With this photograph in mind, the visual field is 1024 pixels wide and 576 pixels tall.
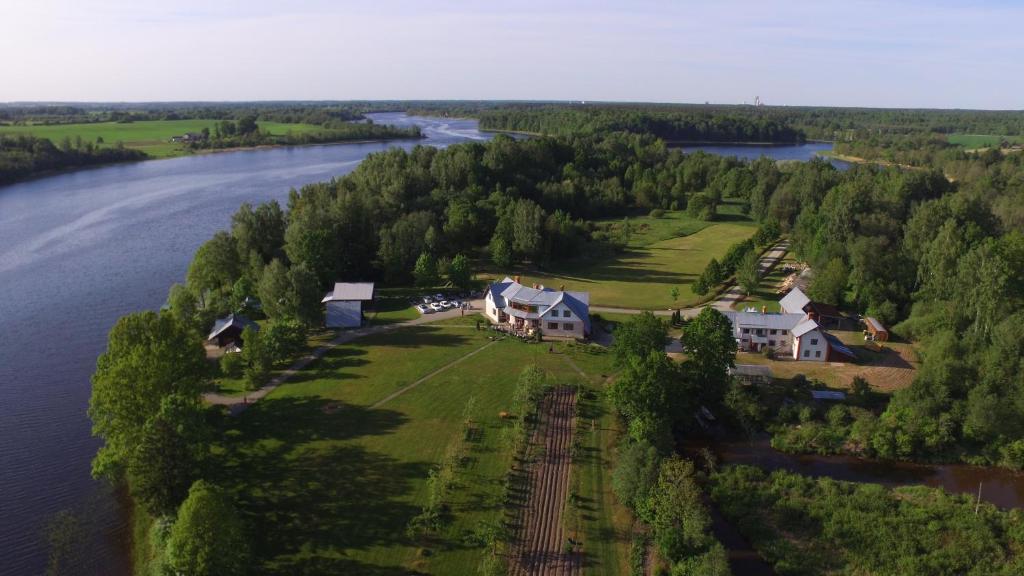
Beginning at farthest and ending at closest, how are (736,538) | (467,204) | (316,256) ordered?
1. (467,204)
2. (316,256)
3. (736,538)

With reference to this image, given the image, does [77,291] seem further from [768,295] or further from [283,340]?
[768,295]

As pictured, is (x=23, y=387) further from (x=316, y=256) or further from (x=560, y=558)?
(x=560, y=558)

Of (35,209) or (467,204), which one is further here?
(35,209)

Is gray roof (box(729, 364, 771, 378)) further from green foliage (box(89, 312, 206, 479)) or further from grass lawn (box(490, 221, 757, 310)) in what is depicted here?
green foliage (box(89, 312, 206, 479))

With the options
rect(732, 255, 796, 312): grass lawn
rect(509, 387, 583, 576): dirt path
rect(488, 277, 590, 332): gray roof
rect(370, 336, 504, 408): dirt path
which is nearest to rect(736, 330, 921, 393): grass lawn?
rect(732, 255, 796, 312): grass lawn

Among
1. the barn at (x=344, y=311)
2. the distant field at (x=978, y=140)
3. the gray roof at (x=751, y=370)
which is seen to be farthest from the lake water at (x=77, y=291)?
Answer: the distant field at (x=978, y=140)

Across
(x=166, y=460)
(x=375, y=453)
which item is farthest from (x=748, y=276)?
(x=166, y=460)

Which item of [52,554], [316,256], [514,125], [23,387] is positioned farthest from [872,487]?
[514,125]
